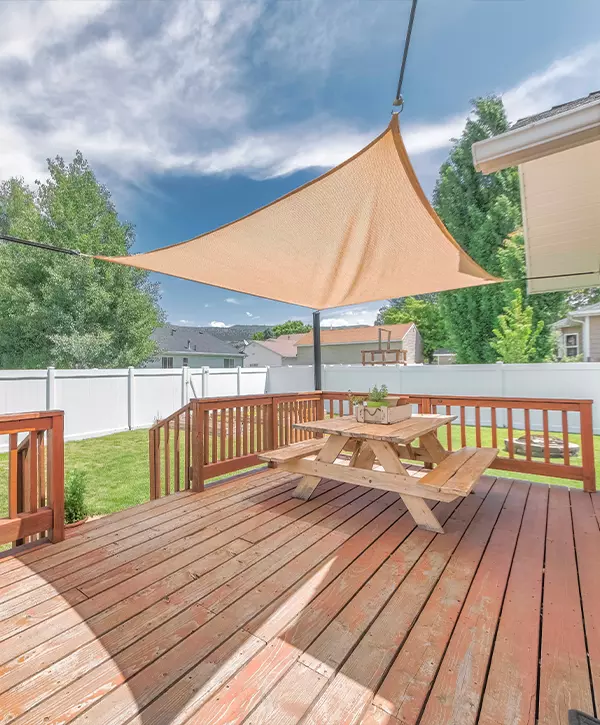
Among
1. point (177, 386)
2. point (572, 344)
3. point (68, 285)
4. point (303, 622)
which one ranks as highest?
point (68, 285)

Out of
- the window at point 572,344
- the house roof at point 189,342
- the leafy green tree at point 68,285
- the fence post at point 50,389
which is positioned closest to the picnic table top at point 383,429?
the fence post at point 50,389

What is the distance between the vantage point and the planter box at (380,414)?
316cm

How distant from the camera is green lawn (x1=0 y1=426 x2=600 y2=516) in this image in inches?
168

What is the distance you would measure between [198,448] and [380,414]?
1.73 metres

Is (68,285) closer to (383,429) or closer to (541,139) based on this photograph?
(383,429)

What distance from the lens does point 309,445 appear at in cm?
352

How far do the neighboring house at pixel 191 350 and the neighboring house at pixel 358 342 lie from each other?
501 cm

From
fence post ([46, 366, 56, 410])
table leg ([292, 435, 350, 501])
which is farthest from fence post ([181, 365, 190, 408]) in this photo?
table leg ([292, 435, 350, 501])

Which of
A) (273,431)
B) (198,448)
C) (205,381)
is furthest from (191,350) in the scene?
(198,448)

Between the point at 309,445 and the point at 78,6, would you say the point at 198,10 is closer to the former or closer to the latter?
the point at 78,6

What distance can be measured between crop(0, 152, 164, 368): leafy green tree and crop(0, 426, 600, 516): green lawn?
20.0 feet

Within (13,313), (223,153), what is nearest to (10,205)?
(13,313)

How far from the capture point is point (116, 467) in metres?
5.65

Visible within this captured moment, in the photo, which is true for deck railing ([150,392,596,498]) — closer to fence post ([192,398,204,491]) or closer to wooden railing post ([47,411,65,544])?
fence post ([192,398,204,491])
